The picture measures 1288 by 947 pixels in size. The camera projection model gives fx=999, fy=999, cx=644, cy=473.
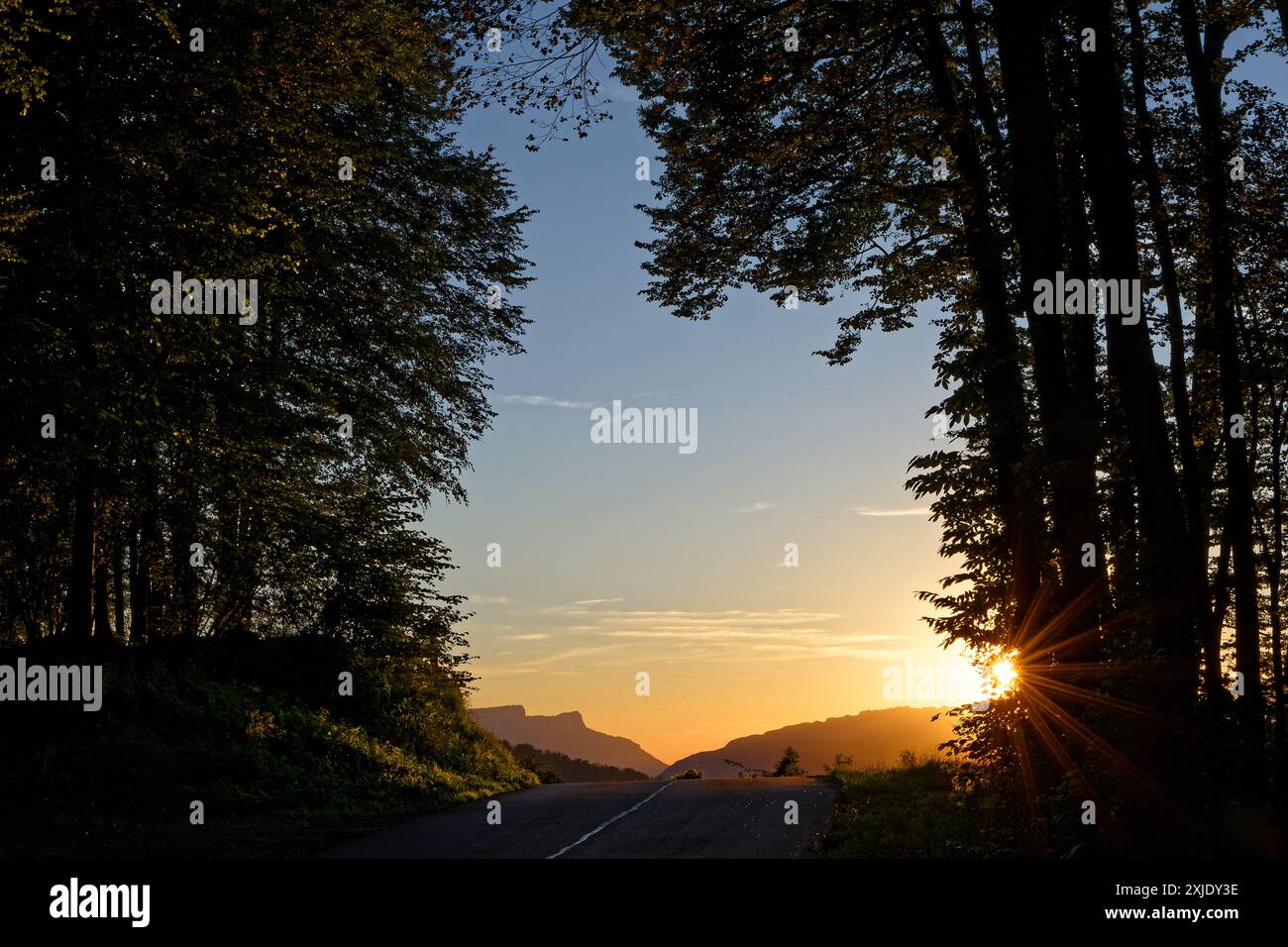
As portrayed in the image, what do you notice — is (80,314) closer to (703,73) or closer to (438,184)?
(703,73)

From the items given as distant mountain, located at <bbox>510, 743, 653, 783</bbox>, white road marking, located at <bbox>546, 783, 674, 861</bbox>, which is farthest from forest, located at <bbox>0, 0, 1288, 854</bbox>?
distant mountain, located at <bbox>510, 743, 653, 783</bbox>

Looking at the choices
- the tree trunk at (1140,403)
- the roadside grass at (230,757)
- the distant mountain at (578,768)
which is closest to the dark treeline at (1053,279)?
the tree trunk at (1140,403)

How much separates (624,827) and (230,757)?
8081 millimetres

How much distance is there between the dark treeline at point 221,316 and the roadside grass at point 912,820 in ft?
38.4

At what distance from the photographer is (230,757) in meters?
18.5

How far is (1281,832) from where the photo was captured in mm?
9953

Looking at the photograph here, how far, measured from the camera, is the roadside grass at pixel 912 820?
11797mm

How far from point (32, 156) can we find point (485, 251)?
15216 millimetres

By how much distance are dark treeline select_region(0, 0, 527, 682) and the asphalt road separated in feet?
27.2

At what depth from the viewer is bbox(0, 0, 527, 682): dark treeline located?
1714cm

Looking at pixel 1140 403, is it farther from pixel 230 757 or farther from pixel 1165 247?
pixel 230 757

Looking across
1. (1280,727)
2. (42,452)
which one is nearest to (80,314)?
(42,452)

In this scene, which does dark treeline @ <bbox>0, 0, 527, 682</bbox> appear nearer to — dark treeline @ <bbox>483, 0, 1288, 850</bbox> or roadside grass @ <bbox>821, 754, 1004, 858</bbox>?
dark treeline @ <bbox>483, 0, 1288, 850</bbox>

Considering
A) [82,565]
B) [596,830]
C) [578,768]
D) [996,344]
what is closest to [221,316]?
[82,565]
